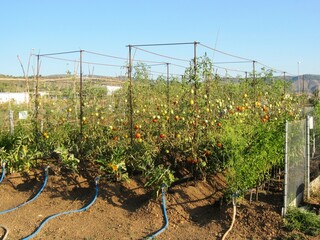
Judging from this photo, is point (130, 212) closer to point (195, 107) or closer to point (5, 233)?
point (5, 233)

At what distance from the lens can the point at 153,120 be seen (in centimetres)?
601

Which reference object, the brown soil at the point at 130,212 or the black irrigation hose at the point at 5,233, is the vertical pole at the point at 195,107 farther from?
the black irrigation hose at the point at 5,233

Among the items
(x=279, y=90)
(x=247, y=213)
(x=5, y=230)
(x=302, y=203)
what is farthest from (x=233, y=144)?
(x=279, y=90)

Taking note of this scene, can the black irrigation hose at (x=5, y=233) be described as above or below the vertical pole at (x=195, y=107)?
below

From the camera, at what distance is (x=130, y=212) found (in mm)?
4859

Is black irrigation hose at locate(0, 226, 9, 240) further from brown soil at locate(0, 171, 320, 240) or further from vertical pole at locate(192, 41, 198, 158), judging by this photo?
vertical pole at locate(192, 41, 198, 158)

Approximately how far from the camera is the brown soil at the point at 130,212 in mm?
4348

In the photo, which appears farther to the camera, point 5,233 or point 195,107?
point 195,107

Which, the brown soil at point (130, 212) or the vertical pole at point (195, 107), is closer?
the brown soil at point (130, 212)

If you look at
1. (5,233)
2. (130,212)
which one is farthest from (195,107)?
(5,233)

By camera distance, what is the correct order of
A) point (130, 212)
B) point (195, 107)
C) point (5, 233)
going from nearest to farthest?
point (5, 233) < point (130, 212) < point (195, 107)

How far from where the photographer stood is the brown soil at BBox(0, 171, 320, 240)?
4348mm

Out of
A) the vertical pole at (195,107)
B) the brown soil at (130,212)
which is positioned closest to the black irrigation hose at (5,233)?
the brown soil at (130,212)

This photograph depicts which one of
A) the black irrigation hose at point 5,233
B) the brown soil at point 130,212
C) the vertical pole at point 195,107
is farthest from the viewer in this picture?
the vertical pole at point 195,107
